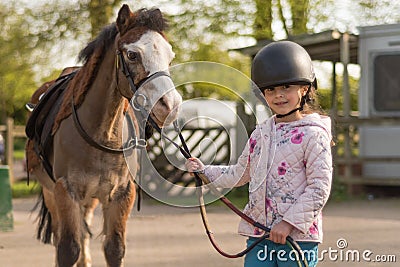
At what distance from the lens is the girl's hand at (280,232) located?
10.7ft

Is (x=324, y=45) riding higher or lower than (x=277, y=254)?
lower

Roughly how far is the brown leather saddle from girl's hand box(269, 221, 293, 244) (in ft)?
9.66

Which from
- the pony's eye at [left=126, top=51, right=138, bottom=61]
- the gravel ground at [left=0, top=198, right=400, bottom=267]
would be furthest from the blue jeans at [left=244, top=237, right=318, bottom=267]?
the gravel ground at [left=0, top=198, right=400, bottom=267]

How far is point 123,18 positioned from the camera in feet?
16.6

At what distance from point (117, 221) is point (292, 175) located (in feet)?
7.95

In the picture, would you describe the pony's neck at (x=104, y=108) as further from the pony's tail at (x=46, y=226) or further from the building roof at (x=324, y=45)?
the building roof at (x=324, y=45)

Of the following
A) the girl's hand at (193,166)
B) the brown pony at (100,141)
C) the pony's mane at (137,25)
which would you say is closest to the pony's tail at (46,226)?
the brown pony at (100,141)

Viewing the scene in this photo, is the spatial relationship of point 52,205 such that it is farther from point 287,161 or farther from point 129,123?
point 287,161

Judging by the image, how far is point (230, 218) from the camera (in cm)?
1110

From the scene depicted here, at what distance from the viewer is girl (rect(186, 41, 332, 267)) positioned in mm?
3264

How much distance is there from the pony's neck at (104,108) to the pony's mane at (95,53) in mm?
54

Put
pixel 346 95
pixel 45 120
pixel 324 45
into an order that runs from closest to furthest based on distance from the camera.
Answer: pixel 45 120
pixel 346 95
pixel 324 45

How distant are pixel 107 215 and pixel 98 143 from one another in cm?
60

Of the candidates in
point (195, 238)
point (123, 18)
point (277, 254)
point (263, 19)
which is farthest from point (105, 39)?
point (263, 19)
